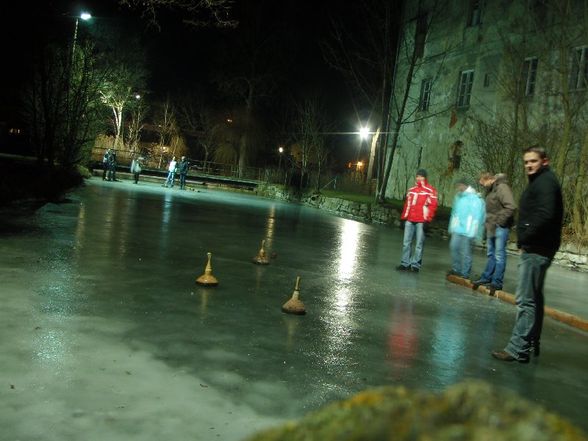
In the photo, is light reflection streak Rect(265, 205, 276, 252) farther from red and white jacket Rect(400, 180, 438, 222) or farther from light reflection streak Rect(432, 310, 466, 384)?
light reflection streak Rect(432, 310, 466, 384)

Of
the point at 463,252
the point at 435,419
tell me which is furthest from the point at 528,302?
the point at 435,419

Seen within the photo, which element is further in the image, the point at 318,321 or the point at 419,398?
the point at 318,321

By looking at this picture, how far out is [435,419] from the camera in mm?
1228

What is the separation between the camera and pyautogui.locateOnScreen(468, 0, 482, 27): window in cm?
2878

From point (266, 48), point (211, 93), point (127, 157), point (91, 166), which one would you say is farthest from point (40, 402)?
point (211, 93)

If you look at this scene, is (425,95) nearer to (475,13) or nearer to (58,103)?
(475,13)

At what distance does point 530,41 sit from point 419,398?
26007 millimetres

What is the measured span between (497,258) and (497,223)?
0.72 m

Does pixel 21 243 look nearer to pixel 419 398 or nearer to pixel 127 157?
pixel 419 398

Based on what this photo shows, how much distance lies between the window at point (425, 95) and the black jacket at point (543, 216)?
27.4 m

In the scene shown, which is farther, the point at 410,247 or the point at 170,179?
the point at 170,179

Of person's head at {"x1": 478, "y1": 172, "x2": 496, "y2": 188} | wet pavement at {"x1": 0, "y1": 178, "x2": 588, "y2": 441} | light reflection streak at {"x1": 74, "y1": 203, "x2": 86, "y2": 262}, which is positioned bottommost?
light reflection streak at {"x1": 74, "y1": 203, "x2": 86, "y2": 262}

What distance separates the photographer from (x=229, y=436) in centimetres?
376

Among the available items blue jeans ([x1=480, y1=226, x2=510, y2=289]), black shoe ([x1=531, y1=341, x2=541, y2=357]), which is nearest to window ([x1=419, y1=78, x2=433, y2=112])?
blue jeans ([x1=480, y1=226, x2=510, y2=289])
